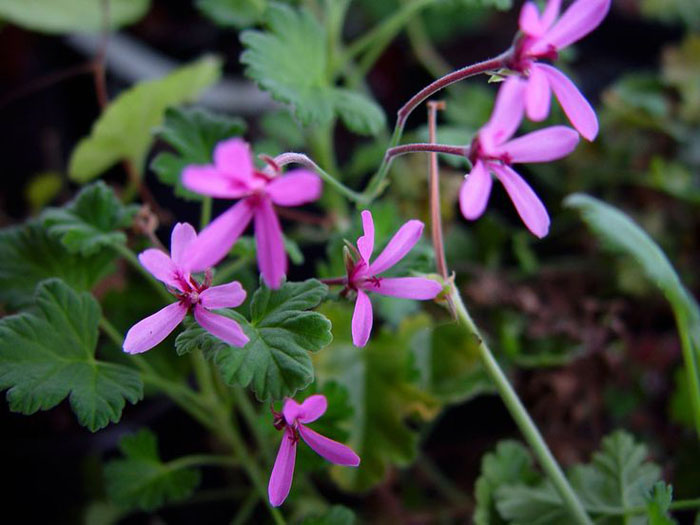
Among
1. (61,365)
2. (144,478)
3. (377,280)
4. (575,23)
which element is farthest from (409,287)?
(144,478)

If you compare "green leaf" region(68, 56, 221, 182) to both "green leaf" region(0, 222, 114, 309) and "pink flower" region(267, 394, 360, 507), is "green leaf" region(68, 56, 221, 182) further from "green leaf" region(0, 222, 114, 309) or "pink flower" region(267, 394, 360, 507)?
"pink flower" region(267, 394, 360, 507)

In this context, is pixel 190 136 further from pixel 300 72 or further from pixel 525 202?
pixel 525 202

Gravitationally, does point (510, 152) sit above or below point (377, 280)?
above

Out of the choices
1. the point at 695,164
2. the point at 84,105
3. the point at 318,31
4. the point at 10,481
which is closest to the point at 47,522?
the point at 10,481

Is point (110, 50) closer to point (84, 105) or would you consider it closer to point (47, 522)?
point (84, 105)

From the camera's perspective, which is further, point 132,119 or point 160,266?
point 132,119

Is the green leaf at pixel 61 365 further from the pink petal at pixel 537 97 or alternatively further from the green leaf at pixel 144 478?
the pink petal at pixel 537 97
